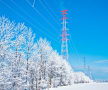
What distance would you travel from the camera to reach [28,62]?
99.6ft

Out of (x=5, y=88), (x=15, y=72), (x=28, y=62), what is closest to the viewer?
(x=5, y=88)

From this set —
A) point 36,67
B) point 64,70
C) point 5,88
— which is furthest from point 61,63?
point 5,88

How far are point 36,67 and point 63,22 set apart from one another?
15.6 metres

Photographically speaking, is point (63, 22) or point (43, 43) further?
point (63, 22)

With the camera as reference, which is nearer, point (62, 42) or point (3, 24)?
point (3, 24)

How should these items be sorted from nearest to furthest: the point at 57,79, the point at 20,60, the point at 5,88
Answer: the point at 5,88
the point at 20,60
the point at 57,79

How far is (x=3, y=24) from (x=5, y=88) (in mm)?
7929

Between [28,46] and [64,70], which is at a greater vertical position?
[28,46]

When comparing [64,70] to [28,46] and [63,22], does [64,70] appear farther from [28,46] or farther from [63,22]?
[28,46]

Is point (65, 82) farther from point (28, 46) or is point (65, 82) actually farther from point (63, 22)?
point (28, 46)

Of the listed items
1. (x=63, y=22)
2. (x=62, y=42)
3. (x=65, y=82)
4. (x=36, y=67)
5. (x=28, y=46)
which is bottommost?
(x=65, y=82)

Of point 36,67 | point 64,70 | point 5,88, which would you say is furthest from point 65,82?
point 5,88

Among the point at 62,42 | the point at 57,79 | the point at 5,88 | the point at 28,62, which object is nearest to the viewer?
the point at 5,88

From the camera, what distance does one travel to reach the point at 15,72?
26.4m
